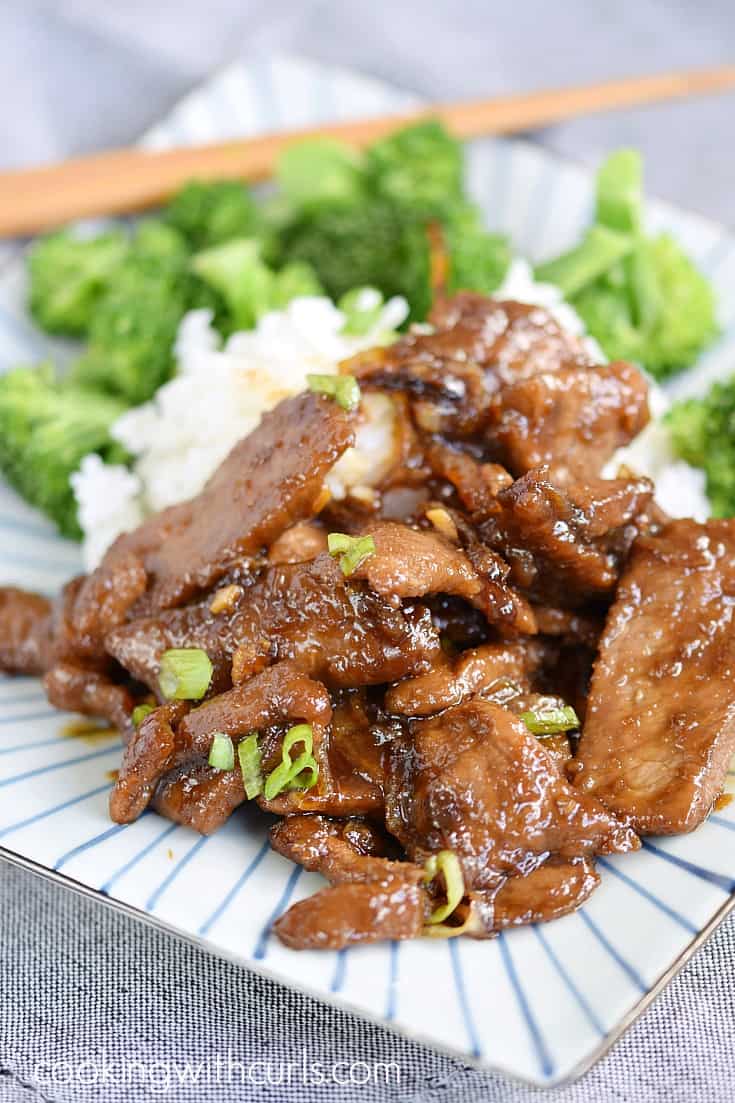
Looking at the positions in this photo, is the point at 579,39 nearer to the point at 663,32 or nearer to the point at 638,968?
the point at 663,32

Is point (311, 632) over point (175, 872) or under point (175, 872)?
over

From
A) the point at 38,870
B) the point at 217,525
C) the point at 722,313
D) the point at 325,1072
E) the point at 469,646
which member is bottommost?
the point at 325,1072

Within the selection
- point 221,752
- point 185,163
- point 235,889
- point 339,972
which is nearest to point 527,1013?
point 339,972

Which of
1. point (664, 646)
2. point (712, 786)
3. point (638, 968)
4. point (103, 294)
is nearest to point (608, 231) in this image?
point (103, 294)

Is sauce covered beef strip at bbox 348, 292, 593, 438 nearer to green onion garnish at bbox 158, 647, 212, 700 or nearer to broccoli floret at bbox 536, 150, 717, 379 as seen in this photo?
green onion garnish at bbox 158, 647, 212, 700

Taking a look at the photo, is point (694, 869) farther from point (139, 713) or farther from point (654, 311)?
point (654, 311)

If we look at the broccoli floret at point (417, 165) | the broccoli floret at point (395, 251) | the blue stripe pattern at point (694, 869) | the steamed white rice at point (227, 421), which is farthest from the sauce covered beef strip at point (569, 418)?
the broccoli floret at point (417, 165)

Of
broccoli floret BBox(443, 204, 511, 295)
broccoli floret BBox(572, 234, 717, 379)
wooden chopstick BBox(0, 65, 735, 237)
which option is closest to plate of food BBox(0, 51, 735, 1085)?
broccoli floret BBox(572, 234, 717, 379)
